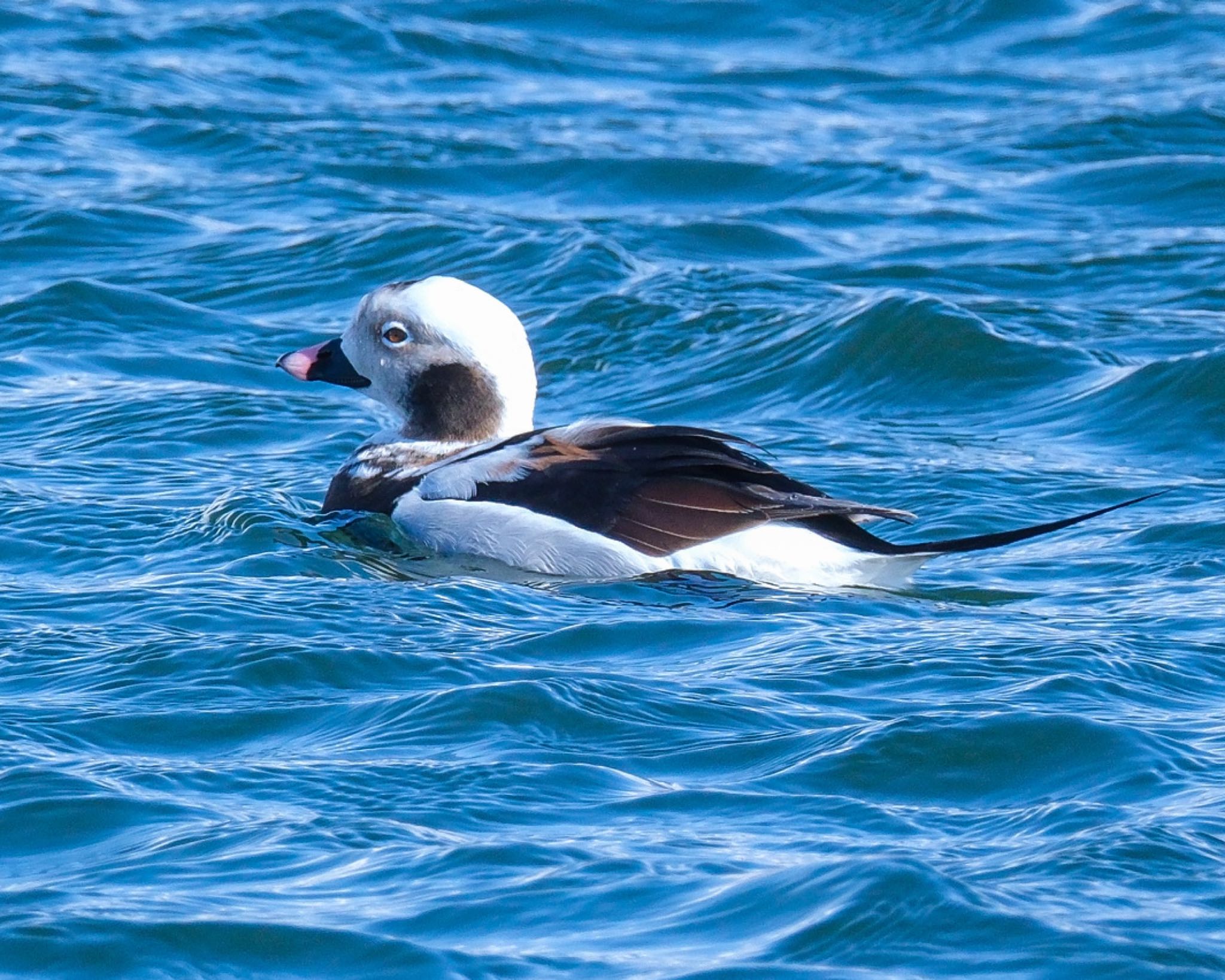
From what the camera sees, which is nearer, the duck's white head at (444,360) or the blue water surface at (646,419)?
the blue water surface at (646,419)

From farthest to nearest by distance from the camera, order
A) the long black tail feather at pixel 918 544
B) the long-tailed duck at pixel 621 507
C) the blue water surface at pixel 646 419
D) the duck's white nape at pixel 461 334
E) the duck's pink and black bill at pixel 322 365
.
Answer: the duck's pink and black bill at pixel 322 365 < the duck's white nape at pixel 461 334 < the long-tailed duck at pixel 621 507 < the long black tail feather at pixel 918 544 < the blue water surface at pixel 646 419

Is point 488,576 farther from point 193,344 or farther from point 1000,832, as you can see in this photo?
point 193,344

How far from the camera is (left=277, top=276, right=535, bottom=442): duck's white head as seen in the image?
7.26 metres

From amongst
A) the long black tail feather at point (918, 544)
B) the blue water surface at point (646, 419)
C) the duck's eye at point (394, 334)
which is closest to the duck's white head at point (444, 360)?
the duck's eye at point (394, 334)

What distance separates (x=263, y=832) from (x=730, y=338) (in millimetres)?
5422

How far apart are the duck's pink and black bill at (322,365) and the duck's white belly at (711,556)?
126cm

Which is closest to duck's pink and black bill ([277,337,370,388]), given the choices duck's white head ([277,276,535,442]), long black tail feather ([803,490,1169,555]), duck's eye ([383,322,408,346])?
duck's white head ([277,276,535,442])

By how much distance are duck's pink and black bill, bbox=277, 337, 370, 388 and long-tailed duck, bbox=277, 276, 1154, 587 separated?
0.48m

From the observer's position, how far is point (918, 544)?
6.31 m

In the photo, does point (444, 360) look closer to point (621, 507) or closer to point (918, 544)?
point (621, 507)

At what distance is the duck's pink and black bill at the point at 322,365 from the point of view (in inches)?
300

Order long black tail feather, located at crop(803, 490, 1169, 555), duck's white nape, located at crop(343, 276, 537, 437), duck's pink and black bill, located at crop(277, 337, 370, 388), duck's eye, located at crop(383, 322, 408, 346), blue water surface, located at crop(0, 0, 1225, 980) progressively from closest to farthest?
blue water surface, located at crop(0, 0, 1225, 980) < long black tail feather, located at crop(803, 490, 1169, 555) < duck's white nape, located at crop(343, 276, 537, 437) < duck's eye, located at crop(383, 322, 408, 346) < duck's pink and black bill, located at crop(277, 337, 370, 388)

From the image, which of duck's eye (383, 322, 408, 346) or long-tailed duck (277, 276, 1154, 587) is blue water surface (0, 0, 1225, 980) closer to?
long-tailed duck (277, 276, 1154, 587)

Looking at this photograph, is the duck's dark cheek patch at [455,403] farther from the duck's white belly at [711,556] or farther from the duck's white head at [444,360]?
the duck's white belly at [711,556]
